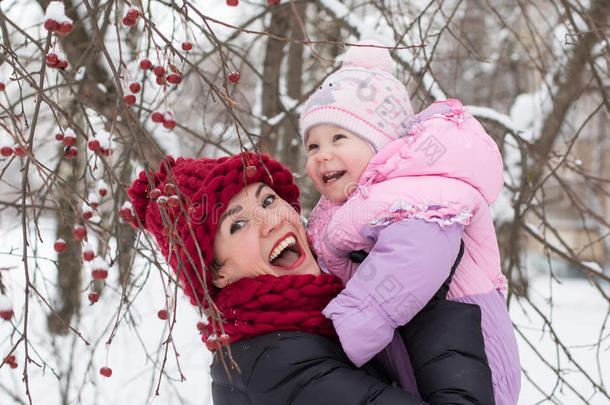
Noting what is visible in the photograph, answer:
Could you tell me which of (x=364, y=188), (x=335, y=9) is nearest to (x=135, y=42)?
(x=335, y=9)

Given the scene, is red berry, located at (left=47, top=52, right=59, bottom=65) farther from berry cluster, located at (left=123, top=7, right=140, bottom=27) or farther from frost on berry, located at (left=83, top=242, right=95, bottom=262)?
frost on berry, located at (left=83, top=242, right=95, bottom=262)

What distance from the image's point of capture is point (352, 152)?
1.74 metres

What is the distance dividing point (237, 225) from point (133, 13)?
670 mm

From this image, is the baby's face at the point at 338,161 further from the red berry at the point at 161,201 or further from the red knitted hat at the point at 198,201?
the red berry at the point at 161,201

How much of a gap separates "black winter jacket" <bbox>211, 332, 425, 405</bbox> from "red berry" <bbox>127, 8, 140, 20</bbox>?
33.2 inches

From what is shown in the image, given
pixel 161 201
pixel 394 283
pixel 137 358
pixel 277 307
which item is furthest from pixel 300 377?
pixel 137 358

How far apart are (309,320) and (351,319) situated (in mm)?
168

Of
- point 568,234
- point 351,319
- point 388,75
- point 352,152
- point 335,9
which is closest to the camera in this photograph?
point 351,319

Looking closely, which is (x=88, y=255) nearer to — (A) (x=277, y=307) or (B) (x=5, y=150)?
(B) (x=5, y=150)

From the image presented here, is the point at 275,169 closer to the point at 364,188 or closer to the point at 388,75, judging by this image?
the point at 364,188

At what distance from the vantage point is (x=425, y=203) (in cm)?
147

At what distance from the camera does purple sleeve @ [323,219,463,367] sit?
4.54 ft

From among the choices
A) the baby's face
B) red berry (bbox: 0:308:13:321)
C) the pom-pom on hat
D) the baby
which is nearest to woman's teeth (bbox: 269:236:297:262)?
the baby

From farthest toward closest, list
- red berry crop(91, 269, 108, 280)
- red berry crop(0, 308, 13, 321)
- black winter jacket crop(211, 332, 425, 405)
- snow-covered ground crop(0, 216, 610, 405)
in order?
snow-covered ground crop(0, 216, 610, 405) < black winter jacket crop(211, 332, 425, 405) < red berry crop(91, 269, 108, 280) < red berry crop(0, 308, 13, 321)
